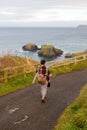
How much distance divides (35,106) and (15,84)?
530 cm

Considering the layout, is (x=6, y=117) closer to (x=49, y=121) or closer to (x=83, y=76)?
(x=49, y=121)

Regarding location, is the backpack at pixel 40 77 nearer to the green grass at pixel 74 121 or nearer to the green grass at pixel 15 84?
the green grass at pixel 74 121

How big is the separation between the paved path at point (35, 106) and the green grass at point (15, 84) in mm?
577

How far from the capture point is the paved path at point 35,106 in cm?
1292

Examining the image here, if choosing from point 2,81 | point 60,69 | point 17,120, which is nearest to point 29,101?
point 17,120

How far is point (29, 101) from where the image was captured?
16.5 m

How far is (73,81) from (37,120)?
9401mm

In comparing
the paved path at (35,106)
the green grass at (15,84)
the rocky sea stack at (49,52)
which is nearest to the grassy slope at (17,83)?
the green grass at (15,84)

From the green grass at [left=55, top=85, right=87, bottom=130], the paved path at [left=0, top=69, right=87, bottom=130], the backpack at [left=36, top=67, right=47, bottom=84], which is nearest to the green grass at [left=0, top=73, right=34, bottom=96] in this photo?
the paved path at [left=0, top=69, right=87, bottom=130]

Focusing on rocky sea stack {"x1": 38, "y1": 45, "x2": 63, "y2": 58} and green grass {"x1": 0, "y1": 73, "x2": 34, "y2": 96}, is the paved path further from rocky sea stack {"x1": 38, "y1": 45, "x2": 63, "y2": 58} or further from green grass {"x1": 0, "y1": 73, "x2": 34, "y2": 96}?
rocky sea stack {"x1": 38, "y1": 45, "x2": 63, "y2": 58}

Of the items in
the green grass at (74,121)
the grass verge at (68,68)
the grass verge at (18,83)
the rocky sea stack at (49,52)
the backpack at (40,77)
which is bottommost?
the rocky sea stack at (49,52)

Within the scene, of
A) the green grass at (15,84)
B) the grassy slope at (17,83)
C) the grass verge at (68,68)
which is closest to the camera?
the green grass at (15,84)

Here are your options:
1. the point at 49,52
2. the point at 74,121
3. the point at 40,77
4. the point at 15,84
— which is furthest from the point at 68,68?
the point at 49,52

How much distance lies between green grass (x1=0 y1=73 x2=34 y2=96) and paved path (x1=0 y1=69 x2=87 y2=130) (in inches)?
22.7
